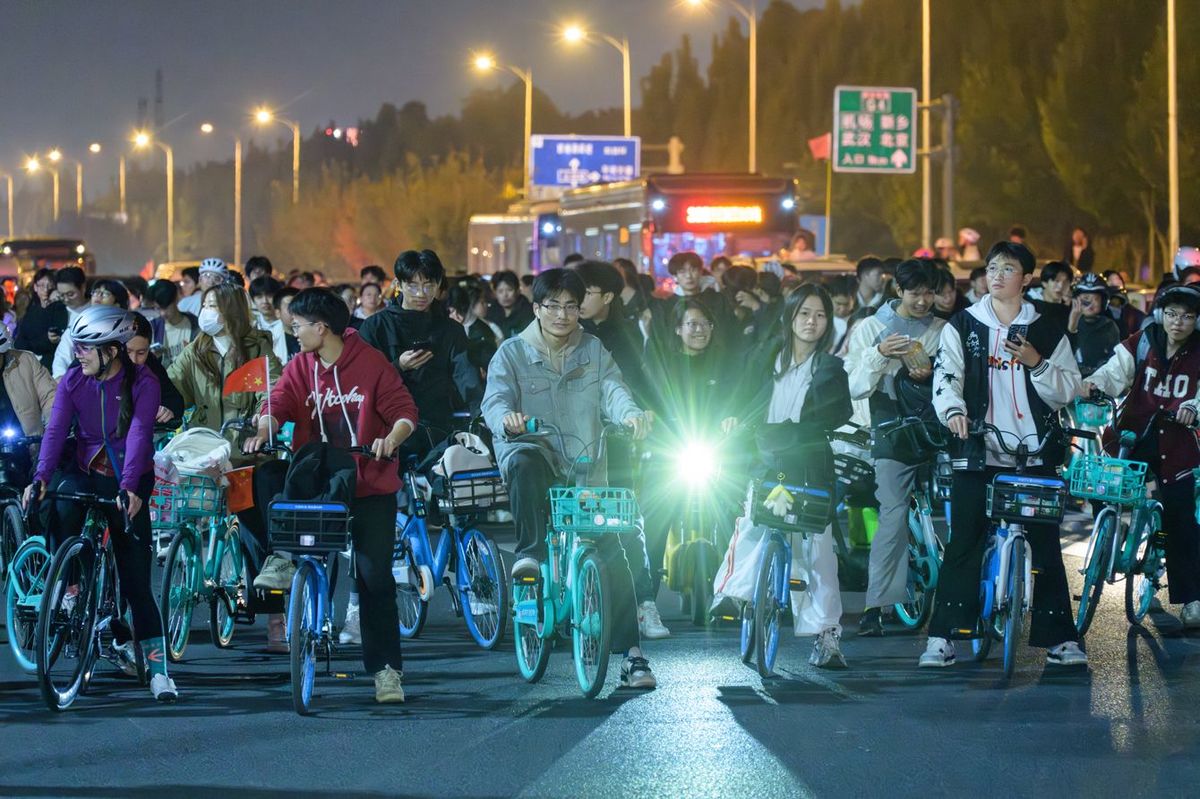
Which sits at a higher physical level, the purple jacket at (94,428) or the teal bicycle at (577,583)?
the purple jacket at (94,428)

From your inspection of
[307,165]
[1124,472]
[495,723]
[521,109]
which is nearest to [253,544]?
[495,723]

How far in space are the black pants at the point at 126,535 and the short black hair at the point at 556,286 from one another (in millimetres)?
1948

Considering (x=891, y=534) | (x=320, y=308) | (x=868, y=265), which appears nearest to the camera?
(x=320, y=308)

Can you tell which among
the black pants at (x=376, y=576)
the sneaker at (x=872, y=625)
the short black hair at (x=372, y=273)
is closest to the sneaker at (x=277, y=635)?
the black pants at (x=376, y=576)

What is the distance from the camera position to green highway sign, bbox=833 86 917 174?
141 ft

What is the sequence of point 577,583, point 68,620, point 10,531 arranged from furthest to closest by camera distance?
point 10,531 → point 577,583 → point 68,620

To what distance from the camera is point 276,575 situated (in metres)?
8.74

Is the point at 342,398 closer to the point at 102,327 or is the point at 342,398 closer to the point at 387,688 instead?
the point at 102,327

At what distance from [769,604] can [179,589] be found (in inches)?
112

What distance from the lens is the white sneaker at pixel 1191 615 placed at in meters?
10.9

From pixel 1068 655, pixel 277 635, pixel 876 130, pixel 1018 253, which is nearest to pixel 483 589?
pixel 277 635

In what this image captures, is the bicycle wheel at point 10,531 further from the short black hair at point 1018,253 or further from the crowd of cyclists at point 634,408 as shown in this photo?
the short black hair at point 1018,253

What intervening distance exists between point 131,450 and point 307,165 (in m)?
163

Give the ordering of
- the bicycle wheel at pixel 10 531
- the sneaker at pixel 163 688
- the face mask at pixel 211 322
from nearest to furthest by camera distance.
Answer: the sneaker at pixel 163 688
the bicycle wheel at pixel 10 531
the face mask at pixel 211 322
